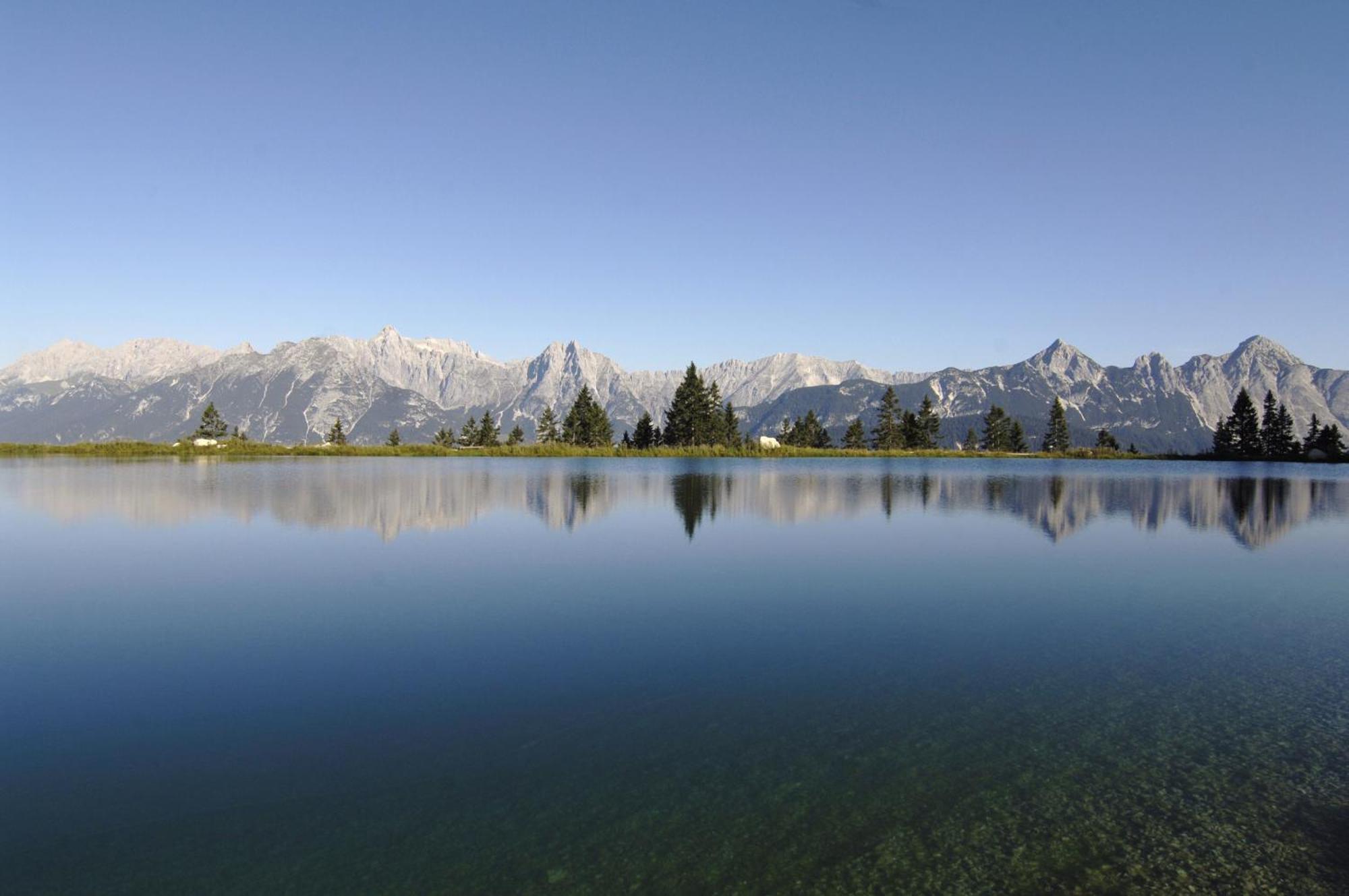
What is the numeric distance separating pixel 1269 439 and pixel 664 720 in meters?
176

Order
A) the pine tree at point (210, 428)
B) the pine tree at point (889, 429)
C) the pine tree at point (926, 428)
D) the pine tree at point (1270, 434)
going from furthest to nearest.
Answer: the pine tree at point (926, 428) → the pine tree at point (889, 429) → the pine tree at point (1270, 434) → the pine tree at point (210, 428)

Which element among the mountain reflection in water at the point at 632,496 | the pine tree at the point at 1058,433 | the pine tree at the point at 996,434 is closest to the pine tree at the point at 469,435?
the mountain reflection in water at the point at 632,496

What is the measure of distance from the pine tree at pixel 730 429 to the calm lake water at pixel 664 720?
4598 inches

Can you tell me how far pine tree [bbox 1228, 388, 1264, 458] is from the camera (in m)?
144

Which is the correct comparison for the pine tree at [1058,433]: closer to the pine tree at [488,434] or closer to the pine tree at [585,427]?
the pine tree at [585,427]

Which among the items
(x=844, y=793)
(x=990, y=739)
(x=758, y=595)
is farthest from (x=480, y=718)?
(x=758, y=595)

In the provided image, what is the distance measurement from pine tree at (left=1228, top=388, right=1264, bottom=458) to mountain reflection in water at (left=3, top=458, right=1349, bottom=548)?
7479 cm

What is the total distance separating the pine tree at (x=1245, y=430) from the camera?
→ 473ft

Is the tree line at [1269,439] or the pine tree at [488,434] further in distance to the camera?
the pine tree at [488,434]

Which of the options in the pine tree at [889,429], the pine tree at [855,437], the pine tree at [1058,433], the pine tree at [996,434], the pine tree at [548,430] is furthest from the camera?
the pine tree at [855,437]

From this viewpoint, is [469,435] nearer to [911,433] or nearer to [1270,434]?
[911,433]

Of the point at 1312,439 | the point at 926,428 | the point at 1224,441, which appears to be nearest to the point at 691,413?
the point at 926,428

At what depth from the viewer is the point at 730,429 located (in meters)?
149

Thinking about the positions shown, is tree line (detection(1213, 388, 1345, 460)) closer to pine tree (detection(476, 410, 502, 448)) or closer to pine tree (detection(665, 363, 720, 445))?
pine tree (detection(665, 363, 720, 445))
